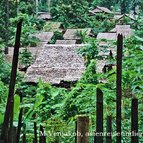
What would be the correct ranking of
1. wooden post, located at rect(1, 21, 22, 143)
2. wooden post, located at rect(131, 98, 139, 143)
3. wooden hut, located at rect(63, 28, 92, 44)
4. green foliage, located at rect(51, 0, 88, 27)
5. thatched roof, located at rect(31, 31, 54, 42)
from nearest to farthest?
wooden post, located at rect(1, 21, 22, 143)
wooden post, located at rect(131, 98, 139, 143)
thatched roof, located at rect(31, 31, 54, 42)
wooden hut, located at rect(63, 28, 92, 44)
green foliage, located at rect(51, 0, 88, 27)

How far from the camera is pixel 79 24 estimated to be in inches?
914

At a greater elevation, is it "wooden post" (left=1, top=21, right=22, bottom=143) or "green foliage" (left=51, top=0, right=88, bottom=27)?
"green foliage" (left=51, top=0, right=88, bottom=27)

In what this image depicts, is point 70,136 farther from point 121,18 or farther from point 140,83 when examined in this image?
point 121,18

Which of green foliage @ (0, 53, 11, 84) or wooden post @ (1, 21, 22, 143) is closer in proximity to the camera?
wooden post @ (1, 21, 22, 143)

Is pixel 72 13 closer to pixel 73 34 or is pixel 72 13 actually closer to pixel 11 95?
pixel 73 34

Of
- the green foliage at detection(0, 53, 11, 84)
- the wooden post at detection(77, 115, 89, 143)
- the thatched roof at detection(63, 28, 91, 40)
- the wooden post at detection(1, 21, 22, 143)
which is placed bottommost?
the wooden post at detection(77, 115, 89, 143)

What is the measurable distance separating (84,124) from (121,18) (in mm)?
24991

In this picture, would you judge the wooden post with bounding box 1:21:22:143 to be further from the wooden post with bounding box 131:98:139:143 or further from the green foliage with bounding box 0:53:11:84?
the green foliage with bounding box 0:53:11:84

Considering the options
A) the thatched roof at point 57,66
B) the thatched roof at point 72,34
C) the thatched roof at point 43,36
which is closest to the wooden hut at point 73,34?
the thatched roof at point 72,34

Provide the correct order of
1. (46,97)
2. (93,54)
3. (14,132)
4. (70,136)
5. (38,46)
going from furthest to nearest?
(38,46) → (93,54) → (46,97) → (70,136) → (14,132)

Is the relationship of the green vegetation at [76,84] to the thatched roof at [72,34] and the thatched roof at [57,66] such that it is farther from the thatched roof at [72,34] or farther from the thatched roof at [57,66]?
the thatched roof at [57,66]

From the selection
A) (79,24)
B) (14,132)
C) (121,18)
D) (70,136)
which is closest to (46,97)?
(70,136)

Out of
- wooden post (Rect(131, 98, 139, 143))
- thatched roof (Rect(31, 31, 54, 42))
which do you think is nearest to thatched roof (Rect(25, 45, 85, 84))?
thatched roof (Rect(31, 31, 54, 42))

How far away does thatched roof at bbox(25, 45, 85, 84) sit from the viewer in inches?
461
